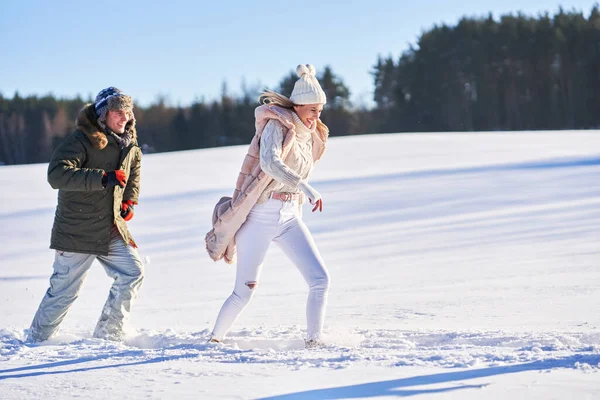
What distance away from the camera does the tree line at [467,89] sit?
1700 inches

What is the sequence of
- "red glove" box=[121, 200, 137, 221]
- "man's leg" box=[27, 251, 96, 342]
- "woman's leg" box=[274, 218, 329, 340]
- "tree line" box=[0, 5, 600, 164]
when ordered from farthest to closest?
1. "tree line" box=[0, 5, 600, 164]
2. "red glove" box=[121, 200, 137, 221]
3. "man's leg" box=[27, 251, 96, 342]
4. "woman's leg" box=[274, 218, 329, 340]

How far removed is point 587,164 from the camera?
14.7 metres

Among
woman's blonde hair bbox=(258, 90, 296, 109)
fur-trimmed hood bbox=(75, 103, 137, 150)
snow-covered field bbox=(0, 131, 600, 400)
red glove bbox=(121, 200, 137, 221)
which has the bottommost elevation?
snow-covered field bbox=(0, 131, 600, 400)

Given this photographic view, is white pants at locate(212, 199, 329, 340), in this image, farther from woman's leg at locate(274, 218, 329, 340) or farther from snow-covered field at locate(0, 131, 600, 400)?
snow-covered field at locate(0, 131, 600, 400)

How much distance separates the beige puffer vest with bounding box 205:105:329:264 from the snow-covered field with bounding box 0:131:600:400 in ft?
2.14

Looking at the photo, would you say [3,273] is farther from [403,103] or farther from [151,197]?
[403,103]

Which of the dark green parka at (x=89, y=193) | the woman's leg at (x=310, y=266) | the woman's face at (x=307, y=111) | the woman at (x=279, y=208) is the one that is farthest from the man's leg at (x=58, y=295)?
the woman's face at (x=307, y=111)

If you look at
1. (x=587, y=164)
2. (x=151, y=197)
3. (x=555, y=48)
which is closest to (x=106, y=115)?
(x=151, y=197)

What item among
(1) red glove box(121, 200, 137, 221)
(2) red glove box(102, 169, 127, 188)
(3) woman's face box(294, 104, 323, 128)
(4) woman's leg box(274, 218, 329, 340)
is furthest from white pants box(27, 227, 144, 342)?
(3) woman's face box(294, 104, 323, 128)

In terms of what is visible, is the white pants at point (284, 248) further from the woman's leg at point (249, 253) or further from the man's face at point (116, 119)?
the man's face at point (116, 119)

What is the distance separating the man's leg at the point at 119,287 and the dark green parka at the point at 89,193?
0.07 metres

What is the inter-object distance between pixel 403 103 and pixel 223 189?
34330 mm

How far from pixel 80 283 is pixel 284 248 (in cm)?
141

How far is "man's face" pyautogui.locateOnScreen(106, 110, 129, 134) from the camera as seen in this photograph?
494cm
